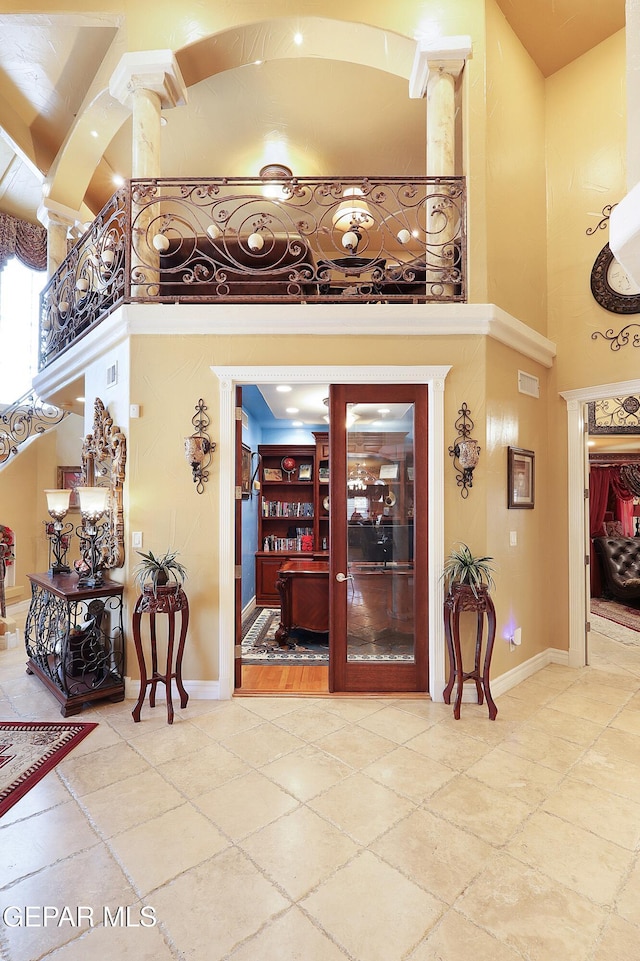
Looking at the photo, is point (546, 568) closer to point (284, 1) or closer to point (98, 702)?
point (98, 702)

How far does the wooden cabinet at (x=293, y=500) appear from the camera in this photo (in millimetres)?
7168

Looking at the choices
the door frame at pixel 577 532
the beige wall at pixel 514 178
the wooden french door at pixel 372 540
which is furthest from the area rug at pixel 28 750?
the beige wall at pixel 514 178

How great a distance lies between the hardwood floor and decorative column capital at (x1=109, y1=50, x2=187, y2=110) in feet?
16.4

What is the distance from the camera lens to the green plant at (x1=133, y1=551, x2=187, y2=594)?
330 cm

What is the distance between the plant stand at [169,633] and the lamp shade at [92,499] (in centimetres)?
82

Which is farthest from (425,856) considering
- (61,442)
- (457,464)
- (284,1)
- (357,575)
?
(61,442)

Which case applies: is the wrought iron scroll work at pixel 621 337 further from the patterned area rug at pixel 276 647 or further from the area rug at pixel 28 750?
the area rug at pixel 28 750

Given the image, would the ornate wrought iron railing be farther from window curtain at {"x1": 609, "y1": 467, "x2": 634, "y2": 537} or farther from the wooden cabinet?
window curtain at {"x1": 609, "y1": 467, "x2": 634, "y2": 537}

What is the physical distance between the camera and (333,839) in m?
2.11

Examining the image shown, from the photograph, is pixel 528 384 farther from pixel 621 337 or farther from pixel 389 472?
pixel 389 472

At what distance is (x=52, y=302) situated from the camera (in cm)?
508

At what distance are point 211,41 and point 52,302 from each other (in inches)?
115

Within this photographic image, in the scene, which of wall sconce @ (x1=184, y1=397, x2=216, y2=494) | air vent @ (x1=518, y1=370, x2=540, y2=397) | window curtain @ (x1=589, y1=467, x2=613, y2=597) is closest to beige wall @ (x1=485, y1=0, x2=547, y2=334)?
air vent @ (x1=518, y1=370, x2=540, y2=397)

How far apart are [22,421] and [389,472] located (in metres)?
5.76
